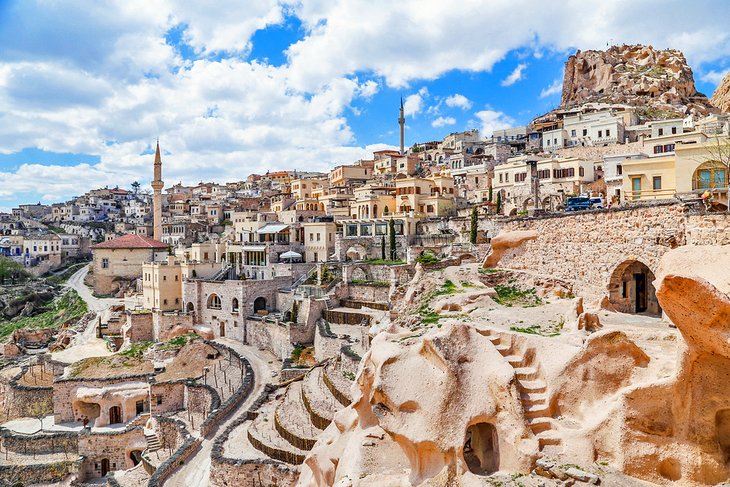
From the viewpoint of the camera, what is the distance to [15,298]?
6281 centimetres

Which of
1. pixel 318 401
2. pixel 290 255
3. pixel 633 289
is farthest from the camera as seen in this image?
pixel 290 255

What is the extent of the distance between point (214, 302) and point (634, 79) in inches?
Answer: 3030

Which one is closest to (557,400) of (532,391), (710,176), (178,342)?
(532,391)

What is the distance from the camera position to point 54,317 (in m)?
55.2

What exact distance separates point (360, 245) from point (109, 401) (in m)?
23.7

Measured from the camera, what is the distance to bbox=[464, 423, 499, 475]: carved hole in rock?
10281mm

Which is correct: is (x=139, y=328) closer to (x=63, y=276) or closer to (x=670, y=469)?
(x=670, y=469)

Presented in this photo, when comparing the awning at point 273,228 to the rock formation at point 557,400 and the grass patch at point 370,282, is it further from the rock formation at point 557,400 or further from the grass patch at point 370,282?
the rock formation at point 557,400

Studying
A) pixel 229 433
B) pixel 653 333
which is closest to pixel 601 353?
pixel 653 333

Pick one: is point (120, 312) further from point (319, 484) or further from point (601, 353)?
point (601, 353)

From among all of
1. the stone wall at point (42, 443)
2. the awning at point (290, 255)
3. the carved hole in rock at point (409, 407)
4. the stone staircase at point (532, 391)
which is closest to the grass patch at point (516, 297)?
the stone staircase at point (532, 391)

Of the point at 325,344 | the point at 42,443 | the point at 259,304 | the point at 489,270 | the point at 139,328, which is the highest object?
the point at 489,270

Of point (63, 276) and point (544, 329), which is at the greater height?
point (544, 329)

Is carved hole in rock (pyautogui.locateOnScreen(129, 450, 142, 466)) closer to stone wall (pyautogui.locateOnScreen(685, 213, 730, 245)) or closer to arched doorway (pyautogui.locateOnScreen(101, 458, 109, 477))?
arched doorway (pyautogui.locateOnScreen(101, 458, 109, 477))
